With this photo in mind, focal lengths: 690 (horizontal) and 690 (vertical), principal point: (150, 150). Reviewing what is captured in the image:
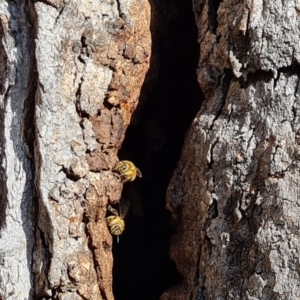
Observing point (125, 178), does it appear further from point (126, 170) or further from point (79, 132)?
point (79, 132)

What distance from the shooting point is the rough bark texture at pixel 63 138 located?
1796 millimetres

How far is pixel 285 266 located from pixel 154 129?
68 centimetres

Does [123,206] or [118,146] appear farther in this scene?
[123,206]

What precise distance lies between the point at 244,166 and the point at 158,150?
47 centimetres

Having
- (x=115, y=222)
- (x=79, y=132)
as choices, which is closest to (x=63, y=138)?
(x=79, y=132)

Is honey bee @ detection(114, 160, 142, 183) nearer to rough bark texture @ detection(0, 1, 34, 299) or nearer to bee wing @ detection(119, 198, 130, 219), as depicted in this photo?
bee wing @ detection(119, 198, 130, 219)

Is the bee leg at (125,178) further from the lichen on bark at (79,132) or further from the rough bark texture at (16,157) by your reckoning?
the rough bark texture at (16,157)

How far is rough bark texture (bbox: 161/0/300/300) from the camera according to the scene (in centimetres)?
168

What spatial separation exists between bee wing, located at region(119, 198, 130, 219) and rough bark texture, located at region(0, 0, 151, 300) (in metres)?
0.14

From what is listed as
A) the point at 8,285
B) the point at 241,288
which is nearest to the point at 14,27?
the point at 8,285

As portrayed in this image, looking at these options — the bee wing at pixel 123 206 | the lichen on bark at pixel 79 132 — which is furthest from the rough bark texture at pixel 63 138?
the bee wing at pixel 123 206

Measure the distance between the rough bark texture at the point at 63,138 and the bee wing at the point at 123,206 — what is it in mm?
142

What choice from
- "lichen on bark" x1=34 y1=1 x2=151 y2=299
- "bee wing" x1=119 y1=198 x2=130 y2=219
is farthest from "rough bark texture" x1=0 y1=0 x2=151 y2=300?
"bee wing" x1=119 y1=198 x2=130 y2=219

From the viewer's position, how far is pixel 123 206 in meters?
2.07
